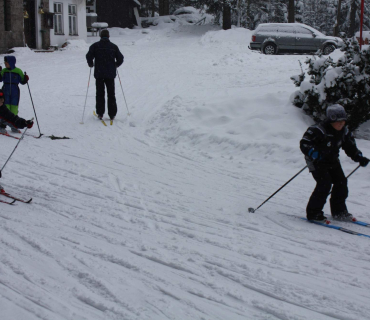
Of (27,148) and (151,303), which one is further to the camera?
(27,148)

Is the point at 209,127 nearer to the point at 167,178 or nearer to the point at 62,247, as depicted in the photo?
the point at 167,178

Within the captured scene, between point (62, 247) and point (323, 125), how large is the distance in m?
3.06

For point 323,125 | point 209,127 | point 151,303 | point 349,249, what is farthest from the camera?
point 209,127

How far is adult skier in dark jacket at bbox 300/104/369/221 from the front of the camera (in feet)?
16.5

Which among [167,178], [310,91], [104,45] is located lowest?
[167,178]

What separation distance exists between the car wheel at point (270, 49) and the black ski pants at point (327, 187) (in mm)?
19863

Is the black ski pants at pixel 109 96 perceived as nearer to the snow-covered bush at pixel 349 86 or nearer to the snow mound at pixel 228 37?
the snow-covered bush at pixel 349 86

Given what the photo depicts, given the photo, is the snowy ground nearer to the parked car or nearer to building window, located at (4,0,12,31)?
the parked car

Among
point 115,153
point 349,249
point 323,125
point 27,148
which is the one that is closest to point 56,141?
point 27,148

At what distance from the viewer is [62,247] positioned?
444 cm

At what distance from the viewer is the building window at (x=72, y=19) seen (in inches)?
1125

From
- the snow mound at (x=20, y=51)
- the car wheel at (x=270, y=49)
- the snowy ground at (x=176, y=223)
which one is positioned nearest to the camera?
the snowy ground at (x=176, y=223)

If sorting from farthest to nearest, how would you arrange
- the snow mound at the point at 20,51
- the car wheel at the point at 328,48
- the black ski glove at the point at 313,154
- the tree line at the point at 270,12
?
the tree line at the point at 270,12
the car wheel at the point at 328,48
the snow mound at the point at 20,51
the black ski glove at the point at 313,154

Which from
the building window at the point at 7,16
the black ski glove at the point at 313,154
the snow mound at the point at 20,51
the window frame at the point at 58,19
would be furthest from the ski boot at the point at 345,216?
the window frame at the point at 58,19
